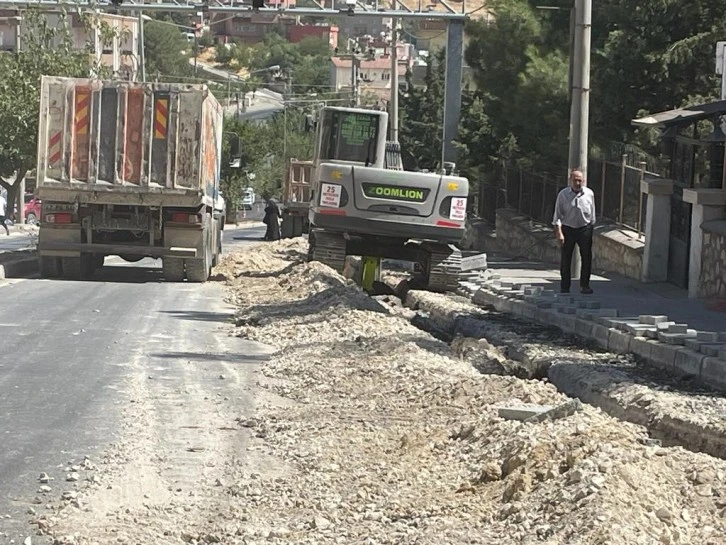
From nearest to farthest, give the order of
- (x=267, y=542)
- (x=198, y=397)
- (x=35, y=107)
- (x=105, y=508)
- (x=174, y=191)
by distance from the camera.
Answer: (x=267, y=542) → (x=105, y=508) → (x=198, y=397) → (x=174, y=191) → (x=35, y=107)

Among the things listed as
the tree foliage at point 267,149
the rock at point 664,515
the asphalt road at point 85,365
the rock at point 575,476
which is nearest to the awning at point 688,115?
the asphalt road at point 85,365

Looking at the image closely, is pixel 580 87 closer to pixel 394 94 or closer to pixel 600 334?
pixel 600 334

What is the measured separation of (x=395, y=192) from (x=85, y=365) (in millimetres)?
9478

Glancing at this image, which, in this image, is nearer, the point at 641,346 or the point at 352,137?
the point at 641,346

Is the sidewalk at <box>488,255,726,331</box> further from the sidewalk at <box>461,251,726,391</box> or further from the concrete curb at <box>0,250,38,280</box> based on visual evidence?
the concrete curb at <box>0,250,38,280</box>

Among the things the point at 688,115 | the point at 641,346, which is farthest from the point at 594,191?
the point at 641,346

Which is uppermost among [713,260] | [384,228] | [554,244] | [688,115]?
[688,115]

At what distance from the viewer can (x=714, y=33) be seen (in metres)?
28.5

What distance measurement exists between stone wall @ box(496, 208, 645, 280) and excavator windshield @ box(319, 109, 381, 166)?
15.9 feet

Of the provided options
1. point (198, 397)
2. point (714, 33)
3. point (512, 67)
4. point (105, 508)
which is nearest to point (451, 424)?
point (198, 397)

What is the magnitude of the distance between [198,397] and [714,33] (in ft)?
62.8

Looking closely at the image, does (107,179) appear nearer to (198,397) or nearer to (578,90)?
(578,90)

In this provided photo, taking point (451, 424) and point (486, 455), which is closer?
point (486, 455)

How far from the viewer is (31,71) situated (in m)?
45.5
